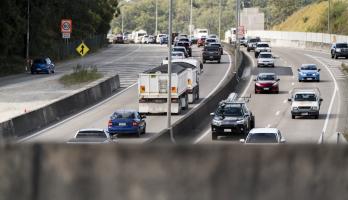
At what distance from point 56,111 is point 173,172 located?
42.6m

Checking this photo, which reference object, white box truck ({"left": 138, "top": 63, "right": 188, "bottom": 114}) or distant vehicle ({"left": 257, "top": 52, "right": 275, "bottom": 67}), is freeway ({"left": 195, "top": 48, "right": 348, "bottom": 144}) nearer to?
distant vehicle ({"left": 257, "top": 52, "right": 275, "bottom": 67})

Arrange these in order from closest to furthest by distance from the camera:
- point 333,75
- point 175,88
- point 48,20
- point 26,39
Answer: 1. point 175,88
2. point 333,75
3. point 26,39
4. point 48,20

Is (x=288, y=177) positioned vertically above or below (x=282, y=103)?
above

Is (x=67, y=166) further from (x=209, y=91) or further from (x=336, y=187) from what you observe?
(x=209, y=91)

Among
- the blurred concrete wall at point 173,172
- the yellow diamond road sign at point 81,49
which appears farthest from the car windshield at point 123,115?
the blurred concrete wall at point 173,172

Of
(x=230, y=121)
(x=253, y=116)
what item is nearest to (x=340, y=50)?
(x=253, y=116)

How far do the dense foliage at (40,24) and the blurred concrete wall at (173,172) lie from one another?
252ft

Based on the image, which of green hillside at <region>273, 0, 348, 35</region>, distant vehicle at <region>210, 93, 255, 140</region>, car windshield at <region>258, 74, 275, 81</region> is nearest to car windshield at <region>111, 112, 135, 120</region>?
distant vehicle at <region>210, 93, 255, 140</region>

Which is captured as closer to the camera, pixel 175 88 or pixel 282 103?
pixel 175 88

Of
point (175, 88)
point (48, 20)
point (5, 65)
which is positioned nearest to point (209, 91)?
point (175, 88)

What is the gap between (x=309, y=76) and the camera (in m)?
70.6

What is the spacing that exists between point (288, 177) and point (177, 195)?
460 millimetres

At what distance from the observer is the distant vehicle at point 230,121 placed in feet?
127

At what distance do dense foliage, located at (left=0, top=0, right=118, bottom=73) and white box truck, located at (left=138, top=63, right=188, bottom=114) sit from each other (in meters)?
34.3
